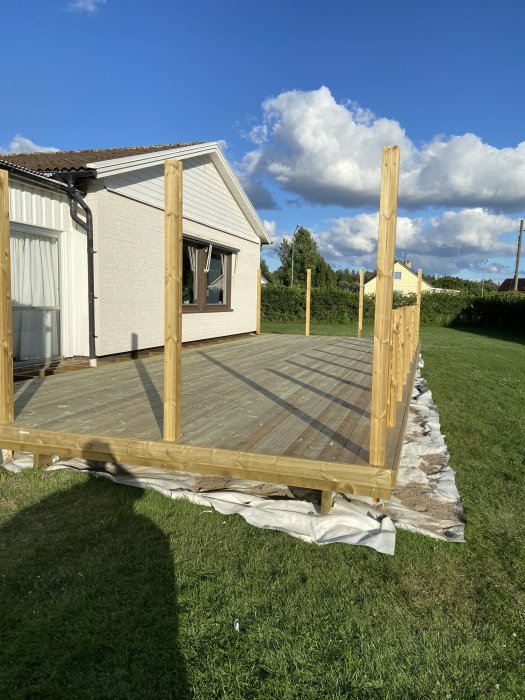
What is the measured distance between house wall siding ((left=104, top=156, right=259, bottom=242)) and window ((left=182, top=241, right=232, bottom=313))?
58 centimetres

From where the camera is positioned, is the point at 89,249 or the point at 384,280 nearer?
the point at 384,280

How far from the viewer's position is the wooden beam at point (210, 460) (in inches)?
109

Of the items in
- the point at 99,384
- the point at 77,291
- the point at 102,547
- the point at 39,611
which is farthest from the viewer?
the point at 77,291

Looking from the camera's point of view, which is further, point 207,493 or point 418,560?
point 207,493

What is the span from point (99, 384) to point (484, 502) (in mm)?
3865

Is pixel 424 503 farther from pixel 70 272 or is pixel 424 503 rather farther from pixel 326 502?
pixel 70 272

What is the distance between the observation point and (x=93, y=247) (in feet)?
22.4

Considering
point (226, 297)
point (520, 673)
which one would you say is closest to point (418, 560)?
point (520, 673)

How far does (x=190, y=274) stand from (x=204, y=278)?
1.29ft

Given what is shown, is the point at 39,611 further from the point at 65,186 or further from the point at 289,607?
the point at 65,186

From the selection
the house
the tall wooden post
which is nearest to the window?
the house

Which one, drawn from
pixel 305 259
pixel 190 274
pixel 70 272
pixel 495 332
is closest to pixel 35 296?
pixel 70 272

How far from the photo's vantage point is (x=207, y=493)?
3.37 m

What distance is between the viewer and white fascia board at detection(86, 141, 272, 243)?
266 inches
